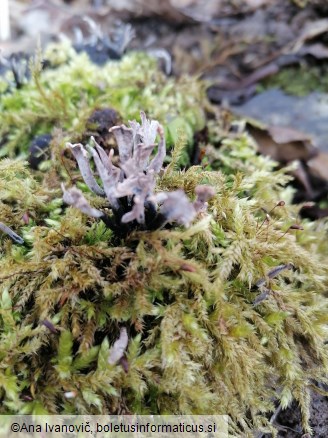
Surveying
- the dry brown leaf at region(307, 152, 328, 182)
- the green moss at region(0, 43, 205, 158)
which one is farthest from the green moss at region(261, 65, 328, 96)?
the green moss at region(0, 43, 205, 158)

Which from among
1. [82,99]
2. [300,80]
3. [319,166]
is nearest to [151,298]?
[82,99]

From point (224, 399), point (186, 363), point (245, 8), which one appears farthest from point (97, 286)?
point (245, 8)

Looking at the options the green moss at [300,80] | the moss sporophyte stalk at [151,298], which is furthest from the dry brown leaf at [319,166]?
the moss sporophyte stalk at [151,298]

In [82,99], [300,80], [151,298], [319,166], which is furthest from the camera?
[300,80]

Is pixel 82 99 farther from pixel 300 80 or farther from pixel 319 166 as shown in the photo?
pixel 300 80

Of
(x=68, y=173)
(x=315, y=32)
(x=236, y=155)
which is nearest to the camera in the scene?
(x=68, y=173)

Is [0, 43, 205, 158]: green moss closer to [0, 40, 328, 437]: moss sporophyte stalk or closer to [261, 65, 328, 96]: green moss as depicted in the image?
[0, 40, 328, 437]: moss sporophyte stalk

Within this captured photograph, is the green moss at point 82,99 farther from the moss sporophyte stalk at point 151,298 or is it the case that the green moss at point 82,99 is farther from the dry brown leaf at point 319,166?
the dry brown leaf at point 319,166

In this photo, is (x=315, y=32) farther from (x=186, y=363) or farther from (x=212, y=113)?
(x=186, y=363)

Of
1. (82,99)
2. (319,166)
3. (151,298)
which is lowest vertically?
(319,166)
